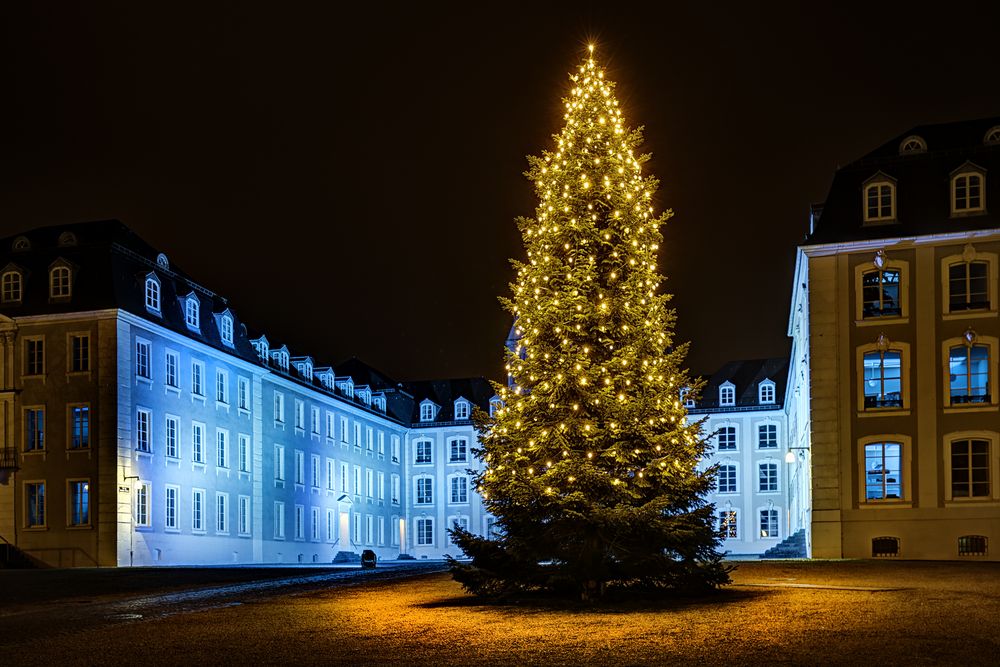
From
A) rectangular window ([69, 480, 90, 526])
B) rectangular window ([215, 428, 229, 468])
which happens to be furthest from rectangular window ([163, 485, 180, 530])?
rectangular window ([215, 428, 229, 468])

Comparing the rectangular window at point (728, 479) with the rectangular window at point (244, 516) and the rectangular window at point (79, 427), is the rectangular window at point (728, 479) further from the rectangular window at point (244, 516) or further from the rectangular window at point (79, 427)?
the rectangular window at point (79, 427)

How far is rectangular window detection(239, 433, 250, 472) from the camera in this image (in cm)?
5272

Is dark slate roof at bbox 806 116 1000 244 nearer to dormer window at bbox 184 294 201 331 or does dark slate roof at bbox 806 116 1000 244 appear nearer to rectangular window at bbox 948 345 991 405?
rectangular window at bbox 948 345 991 405

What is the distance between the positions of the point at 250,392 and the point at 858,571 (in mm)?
35708

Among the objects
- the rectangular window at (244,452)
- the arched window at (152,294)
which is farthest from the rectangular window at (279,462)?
the arched window at (152,294)

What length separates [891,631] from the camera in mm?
13781

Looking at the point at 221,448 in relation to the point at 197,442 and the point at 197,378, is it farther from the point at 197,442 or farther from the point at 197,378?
the point at 197,378

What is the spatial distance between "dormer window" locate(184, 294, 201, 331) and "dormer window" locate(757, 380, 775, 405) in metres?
38.6

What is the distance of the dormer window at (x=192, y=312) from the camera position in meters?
47.7

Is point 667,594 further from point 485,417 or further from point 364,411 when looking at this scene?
point 364,411

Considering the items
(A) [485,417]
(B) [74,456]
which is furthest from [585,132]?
(B) [74,456]

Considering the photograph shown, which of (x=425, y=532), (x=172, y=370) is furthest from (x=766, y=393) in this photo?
(x=172, y=370)

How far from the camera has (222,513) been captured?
50.0 m

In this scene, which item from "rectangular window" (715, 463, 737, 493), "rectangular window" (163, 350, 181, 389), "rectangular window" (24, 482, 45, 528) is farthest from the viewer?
"rectangular window" (715, 463, 737, 493)
